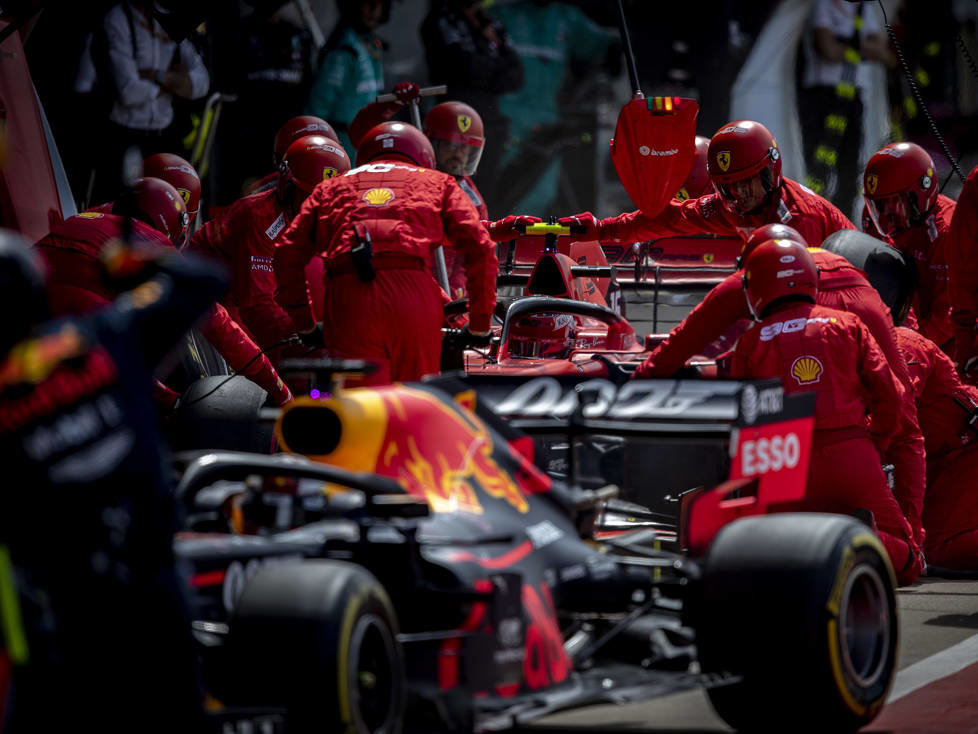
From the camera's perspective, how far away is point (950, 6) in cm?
1631

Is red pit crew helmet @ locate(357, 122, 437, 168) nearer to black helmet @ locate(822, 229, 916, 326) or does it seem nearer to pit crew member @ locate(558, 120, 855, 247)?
pit crew member @ locate(558, 120, 855, 247)

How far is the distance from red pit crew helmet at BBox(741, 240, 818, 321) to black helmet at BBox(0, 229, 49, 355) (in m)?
4.08

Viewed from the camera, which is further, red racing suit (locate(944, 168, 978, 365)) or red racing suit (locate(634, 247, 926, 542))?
red racing suit (locate(944, 168, 978, 365))

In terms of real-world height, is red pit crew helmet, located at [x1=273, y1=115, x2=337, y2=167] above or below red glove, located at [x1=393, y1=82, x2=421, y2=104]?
below

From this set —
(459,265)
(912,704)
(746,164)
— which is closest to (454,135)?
(459,265)

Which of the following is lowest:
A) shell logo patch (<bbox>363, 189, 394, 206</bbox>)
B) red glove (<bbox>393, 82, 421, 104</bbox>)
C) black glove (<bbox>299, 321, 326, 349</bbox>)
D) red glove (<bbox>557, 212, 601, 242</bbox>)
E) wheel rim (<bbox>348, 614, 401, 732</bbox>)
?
wheel rim (<bbox>348, 614, 401, 732</bbox>)

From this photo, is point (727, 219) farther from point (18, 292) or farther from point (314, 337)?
point (18, 292)

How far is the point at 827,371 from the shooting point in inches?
260

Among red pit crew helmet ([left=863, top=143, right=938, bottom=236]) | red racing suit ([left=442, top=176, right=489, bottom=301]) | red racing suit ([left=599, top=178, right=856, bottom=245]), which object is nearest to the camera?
red racing suit ([left=599, top=178, right=856, bottom=245])

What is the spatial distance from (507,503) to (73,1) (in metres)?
5.92

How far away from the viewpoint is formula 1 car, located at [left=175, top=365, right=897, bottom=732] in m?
3.66

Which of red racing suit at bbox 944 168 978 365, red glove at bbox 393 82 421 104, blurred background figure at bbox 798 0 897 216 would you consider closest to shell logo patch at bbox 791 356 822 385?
red racing suit at bbox 944 168 978 365

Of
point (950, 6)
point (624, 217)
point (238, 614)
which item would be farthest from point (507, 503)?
point (950, 6)

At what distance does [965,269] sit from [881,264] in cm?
57
